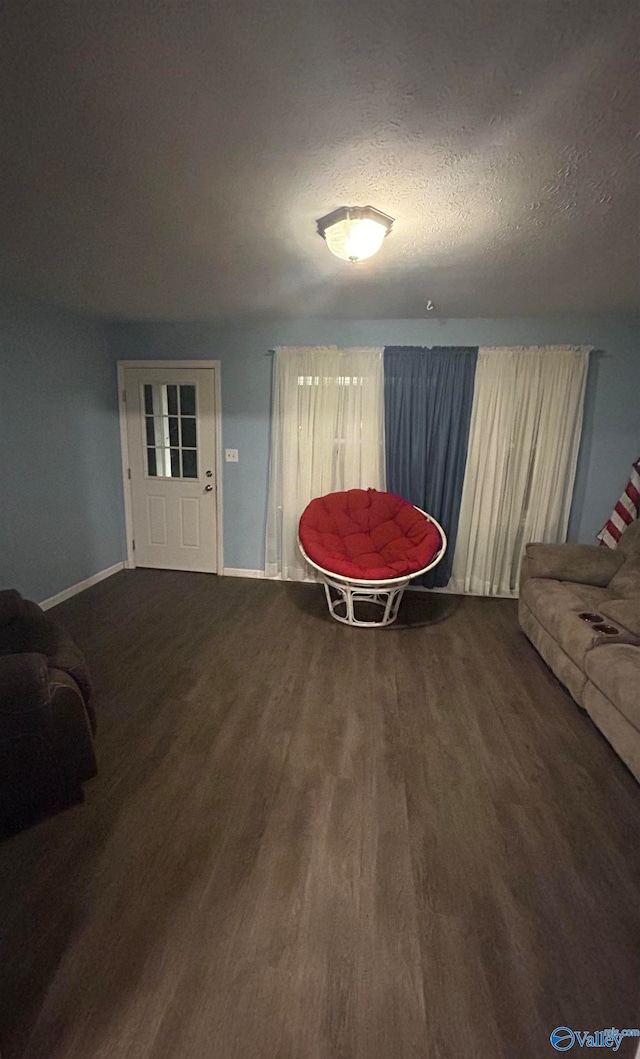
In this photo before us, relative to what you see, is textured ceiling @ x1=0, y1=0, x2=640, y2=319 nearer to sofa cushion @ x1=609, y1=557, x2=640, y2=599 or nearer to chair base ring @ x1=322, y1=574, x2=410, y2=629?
sofa cushion @ x1=609, y1=557, x2=640, y2=599

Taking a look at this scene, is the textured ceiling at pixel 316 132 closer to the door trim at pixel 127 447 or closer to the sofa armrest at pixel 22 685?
the door trim at pixel 127 447

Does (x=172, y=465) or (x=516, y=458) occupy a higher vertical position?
(x=516, y=458)

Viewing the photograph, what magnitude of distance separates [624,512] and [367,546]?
6.93ft

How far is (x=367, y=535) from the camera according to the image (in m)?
3.59

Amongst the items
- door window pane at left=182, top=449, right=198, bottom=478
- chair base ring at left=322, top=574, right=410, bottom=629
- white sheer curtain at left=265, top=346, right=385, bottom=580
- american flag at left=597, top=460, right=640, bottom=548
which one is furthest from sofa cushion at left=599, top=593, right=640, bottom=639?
door window pane at left=182, top=449, right=198, bottom=478

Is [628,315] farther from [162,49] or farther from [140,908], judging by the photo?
[140,908]

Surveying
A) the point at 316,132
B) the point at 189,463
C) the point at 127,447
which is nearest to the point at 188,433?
the point at 189,463

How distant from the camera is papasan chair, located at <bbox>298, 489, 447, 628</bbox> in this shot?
3070mm

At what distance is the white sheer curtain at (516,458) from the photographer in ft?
11.3

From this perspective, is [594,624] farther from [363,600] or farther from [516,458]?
[516,458]

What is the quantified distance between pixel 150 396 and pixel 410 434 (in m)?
2.53

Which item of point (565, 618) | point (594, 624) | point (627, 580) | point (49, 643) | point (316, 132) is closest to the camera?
point (316, 132)

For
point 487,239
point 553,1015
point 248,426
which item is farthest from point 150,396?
point 553,1015

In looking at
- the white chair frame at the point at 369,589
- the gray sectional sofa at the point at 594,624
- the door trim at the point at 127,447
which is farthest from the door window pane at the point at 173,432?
the gray sectional sofa at the point at 594,624
